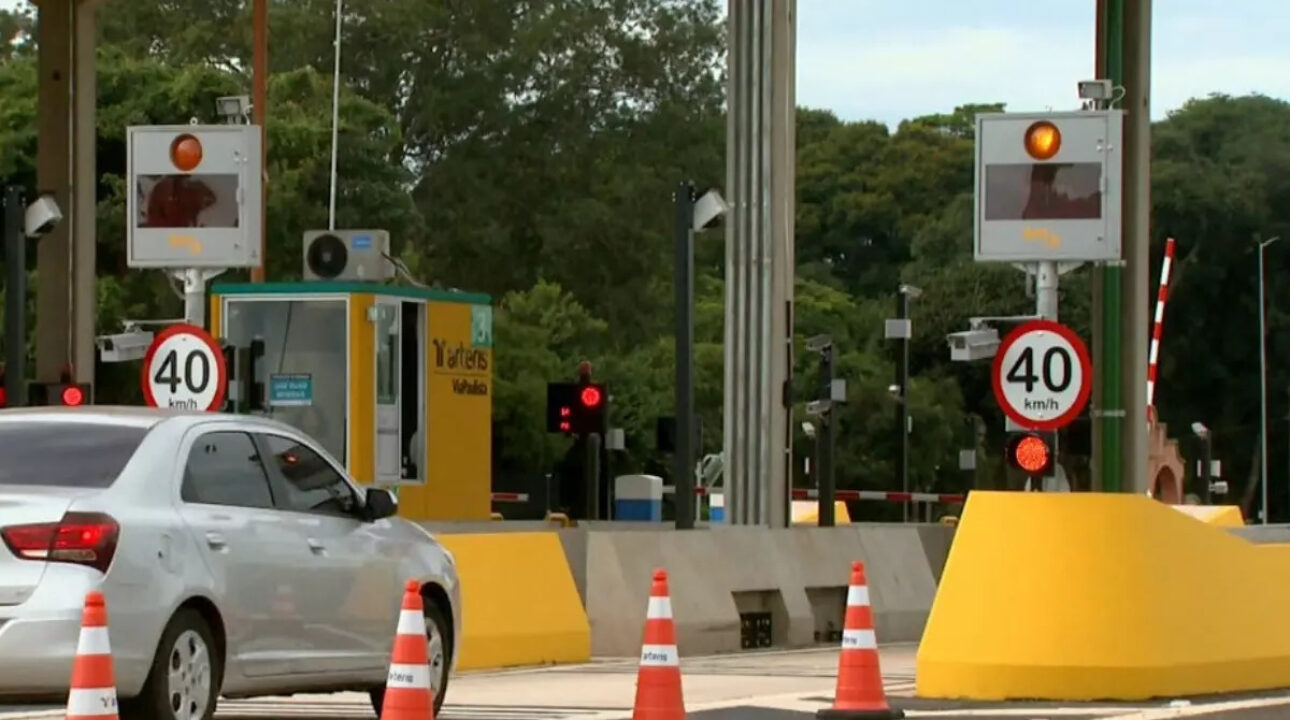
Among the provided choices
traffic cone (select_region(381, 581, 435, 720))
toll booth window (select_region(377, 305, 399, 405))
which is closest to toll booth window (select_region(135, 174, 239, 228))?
toll booth window (select_region(377, 305, 399, 405))

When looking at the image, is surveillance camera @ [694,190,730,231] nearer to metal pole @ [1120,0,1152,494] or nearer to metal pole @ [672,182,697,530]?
metal pole @ [672,182,697,530]

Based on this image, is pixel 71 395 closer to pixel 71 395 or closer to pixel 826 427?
pixel 71 395

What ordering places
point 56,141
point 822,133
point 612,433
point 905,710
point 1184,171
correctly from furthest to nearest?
point 822,133 < point 1184,171 < point 612,433 < point 56,141 < point 905,710

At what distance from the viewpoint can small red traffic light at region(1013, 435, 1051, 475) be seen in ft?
54.7

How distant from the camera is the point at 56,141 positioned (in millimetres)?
29672

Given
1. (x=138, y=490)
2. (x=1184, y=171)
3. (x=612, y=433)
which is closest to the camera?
(x=138, y=490)

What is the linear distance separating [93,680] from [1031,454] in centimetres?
824

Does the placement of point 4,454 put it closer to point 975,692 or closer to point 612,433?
point 975,692

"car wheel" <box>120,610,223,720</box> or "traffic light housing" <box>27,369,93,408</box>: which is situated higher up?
"traffic light housing" <box>27,369,93,408</box>

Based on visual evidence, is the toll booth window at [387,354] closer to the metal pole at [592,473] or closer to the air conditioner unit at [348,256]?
the air conditioner unit at [348,256]

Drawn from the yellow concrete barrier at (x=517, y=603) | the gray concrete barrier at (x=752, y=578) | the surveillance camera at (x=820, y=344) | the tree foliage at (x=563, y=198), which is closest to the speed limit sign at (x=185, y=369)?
the yellow concrete barrier at (x=517, y=603)

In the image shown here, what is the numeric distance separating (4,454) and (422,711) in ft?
9.83

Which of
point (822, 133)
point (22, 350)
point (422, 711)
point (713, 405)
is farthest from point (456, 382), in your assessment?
point (822, 133)

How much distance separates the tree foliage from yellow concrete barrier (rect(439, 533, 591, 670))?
37100mm
